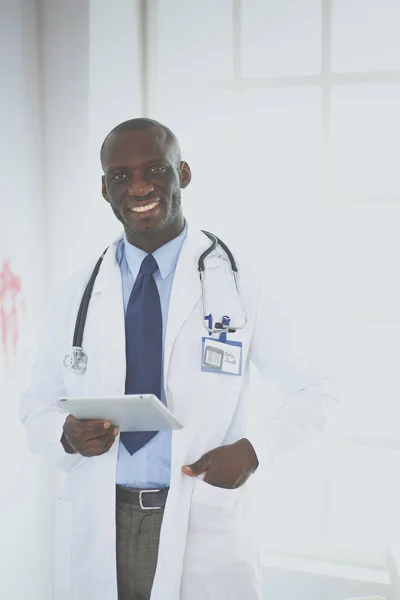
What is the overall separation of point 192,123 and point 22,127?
536 millimetres

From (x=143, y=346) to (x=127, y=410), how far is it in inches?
10.7

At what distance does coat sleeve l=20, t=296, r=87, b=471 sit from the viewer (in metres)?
1.49

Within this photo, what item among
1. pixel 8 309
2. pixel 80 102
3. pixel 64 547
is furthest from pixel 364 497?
pixel 80 102

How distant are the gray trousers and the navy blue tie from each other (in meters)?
0.14

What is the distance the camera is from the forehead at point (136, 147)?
Answer: 1.46 m

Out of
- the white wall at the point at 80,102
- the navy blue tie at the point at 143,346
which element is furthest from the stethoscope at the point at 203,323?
the white wall at the point at 80,102

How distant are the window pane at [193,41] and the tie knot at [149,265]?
2.80 ft

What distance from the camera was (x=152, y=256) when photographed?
1.54 metres

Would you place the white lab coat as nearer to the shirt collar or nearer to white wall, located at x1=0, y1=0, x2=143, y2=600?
the shirt collar

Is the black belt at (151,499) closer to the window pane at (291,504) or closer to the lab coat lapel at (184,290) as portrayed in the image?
the lab coat lapel at (184,290)

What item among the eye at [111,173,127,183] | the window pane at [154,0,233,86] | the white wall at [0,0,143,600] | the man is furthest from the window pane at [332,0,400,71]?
the eye at [111,173,127,183]

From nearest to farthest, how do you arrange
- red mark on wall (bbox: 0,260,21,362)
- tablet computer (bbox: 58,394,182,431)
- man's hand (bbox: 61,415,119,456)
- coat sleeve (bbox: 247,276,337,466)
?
tablet computer (bbox: 58,394,182,431), man's hand (bbox: 61,415,119,456), coat sleeve (bbox: 247,276,337,466), red mark on wall (bbox: 0,260,21,362)

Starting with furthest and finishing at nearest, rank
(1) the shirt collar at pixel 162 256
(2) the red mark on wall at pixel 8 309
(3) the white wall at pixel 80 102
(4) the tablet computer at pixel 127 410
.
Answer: (3) the white wall at pixel 80 102 < (2) the red mark on wall at pixel 8 309 < (1) the shirt collar at pixel 162 256 < (4) the tablet computer at pixel 127 410

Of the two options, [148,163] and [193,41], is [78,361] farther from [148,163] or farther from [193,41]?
[193,41]
